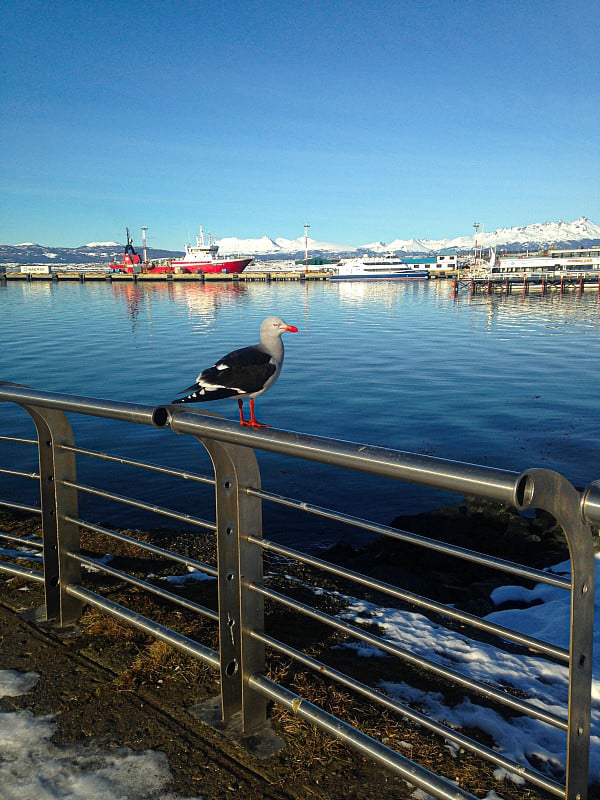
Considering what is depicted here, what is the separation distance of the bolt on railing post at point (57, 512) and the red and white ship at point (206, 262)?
12396cm

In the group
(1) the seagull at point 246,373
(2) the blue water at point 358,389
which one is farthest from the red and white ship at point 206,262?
(1) the seagull at point 246,373

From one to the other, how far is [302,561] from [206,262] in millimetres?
128624

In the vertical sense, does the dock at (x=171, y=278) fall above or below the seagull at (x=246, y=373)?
above

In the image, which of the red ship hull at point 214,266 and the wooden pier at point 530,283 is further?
the red ship hull at point 214,266

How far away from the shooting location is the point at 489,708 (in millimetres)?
3227

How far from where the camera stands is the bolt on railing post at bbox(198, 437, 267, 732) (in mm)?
2455

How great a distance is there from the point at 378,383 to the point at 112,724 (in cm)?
1798

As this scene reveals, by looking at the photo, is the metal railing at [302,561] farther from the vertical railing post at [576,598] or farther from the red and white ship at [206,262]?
the red and white ship at [206,262]

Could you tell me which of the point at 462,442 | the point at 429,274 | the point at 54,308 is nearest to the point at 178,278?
the point at 429,274

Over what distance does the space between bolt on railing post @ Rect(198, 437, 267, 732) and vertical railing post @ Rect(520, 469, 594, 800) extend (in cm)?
123

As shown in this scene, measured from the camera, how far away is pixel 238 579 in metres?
2.54

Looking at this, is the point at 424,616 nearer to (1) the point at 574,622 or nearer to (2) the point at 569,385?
(1) the point at 574,622

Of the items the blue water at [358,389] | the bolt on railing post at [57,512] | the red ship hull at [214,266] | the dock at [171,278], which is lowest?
the blue water at [358,389]

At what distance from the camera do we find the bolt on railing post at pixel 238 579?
246 cm
